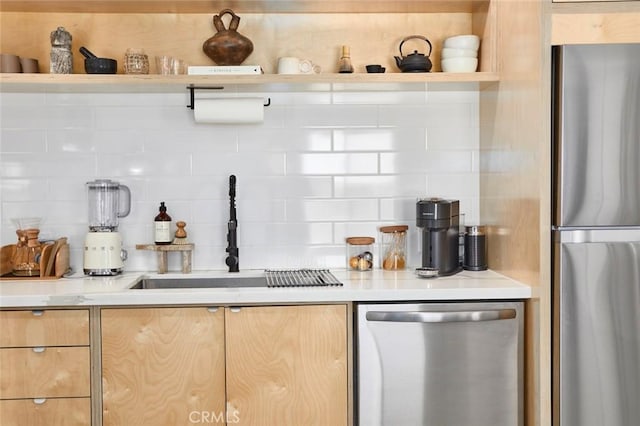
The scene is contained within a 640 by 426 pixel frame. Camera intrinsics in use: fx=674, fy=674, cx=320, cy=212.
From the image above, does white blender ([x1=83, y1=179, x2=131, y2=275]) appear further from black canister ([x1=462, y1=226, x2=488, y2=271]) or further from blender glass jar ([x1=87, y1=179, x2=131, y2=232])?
black canister ([x1=462, y1=226, x2=488, y2=271])

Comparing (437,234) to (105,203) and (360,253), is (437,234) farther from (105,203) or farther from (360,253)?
(105,203)

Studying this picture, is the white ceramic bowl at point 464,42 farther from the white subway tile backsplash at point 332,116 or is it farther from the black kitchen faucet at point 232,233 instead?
the black kitchen faucet at point 232,233

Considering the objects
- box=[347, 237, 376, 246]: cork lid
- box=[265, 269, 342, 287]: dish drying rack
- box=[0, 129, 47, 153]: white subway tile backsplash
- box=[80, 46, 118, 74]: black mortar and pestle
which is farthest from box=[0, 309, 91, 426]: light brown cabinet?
box=[347, 237, 376, 246]: cork lid

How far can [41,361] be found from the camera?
2.37m

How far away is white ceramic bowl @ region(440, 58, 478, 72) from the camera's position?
280cm

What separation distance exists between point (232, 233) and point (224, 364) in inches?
25.9

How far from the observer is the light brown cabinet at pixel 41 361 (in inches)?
93.2

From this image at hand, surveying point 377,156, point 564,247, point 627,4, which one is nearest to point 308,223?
point 377,156

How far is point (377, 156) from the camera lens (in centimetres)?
302

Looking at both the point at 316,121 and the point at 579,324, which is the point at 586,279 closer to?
the point at 579,324

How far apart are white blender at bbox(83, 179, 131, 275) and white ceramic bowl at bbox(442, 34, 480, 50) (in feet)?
5.01

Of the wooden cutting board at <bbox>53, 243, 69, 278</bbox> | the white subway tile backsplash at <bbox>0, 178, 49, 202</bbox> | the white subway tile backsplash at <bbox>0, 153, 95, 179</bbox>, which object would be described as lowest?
the wooden cutting board at <bbox>53, 243, 69, 278</bbox>

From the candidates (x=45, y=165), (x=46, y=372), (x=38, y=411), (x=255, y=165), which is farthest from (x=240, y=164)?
(x=38, y=411)

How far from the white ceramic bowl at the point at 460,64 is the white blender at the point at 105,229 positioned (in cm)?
148
